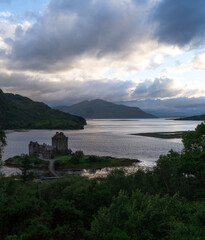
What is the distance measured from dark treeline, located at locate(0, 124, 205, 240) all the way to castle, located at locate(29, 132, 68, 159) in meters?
81.1

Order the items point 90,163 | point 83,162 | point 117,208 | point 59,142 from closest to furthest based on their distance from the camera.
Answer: point 117,208
point 90,163
point 83,162
point 59,142

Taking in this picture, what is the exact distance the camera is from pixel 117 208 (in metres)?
22.7

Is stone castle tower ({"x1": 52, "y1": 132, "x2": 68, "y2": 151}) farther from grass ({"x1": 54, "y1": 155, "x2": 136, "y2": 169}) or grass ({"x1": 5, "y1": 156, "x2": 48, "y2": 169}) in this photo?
grass ({"x1": 54, "y1": 155, "x2": 136, "y2": 169})

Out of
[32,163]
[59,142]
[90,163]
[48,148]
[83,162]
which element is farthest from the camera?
[59,142]

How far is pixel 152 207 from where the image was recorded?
21.6 metres

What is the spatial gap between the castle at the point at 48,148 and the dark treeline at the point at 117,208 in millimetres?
81051

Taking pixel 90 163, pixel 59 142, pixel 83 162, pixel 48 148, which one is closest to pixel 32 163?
pixel 48 148

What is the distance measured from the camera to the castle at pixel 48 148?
11675 cm

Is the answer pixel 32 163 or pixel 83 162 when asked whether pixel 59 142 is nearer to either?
pixel 32 163

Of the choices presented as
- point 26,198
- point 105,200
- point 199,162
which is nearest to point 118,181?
point 105,200

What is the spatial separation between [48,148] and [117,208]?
336 ft

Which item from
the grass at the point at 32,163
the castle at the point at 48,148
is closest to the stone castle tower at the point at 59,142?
the castle at the point at 48,148

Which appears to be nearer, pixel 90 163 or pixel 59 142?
pixel 90 163

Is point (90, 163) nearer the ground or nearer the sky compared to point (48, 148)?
nearer the ground
